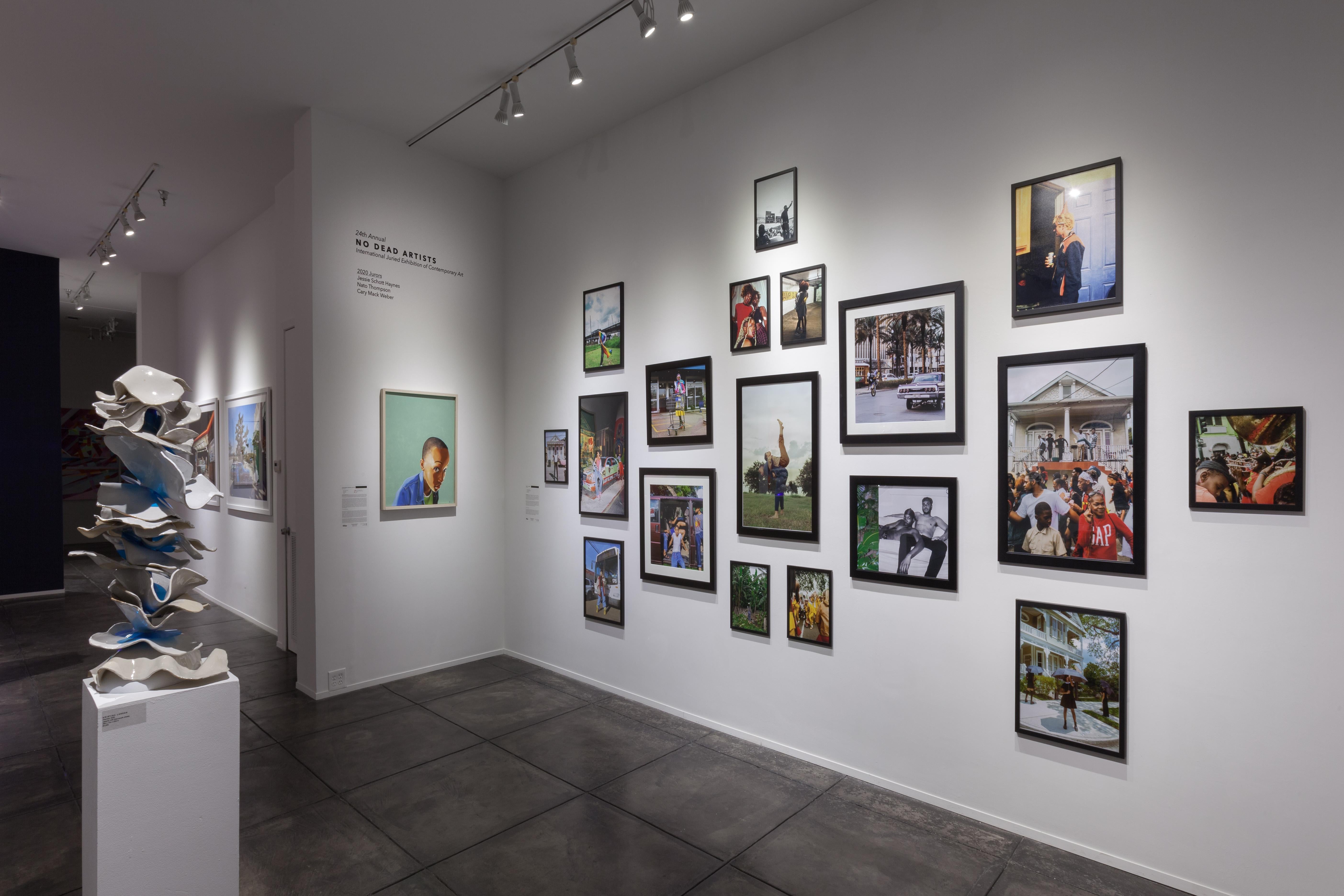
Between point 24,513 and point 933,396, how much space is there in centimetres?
1038

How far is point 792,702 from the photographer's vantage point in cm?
397

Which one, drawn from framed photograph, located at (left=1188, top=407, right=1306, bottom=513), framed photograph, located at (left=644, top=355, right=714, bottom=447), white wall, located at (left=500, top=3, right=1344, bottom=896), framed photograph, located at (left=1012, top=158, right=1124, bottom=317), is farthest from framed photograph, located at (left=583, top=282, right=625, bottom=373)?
framed photograph, located at (left=1188, top=407, right=1306, bottom=513)

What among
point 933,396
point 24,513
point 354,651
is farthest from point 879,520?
point 24,513

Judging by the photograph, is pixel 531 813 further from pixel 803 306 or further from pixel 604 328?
pixel 604 328

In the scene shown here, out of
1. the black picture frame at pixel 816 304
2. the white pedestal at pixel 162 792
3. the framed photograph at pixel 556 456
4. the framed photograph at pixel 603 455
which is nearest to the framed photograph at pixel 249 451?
the framed photograph at pixel 556 456

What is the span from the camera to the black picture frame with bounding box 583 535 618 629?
4.98m

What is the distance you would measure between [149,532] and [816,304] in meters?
3.24

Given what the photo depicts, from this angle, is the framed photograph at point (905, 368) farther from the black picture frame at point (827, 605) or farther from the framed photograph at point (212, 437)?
the framed photograph at point (212, 437)

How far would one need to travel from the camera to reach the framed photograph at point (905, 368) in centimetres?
336

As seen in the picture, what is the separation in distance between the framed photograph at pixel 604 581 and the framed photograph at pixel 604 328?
133 cm

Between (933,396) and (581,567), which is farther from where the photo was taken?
(581,567)

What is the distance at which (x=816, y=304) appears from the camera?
387 cm

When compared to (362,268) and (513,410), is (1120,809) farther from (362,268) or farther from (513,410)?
(362,268)

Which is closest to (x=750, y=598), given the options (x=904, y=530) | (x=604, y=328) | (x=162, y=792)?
(x=904, y=530)
